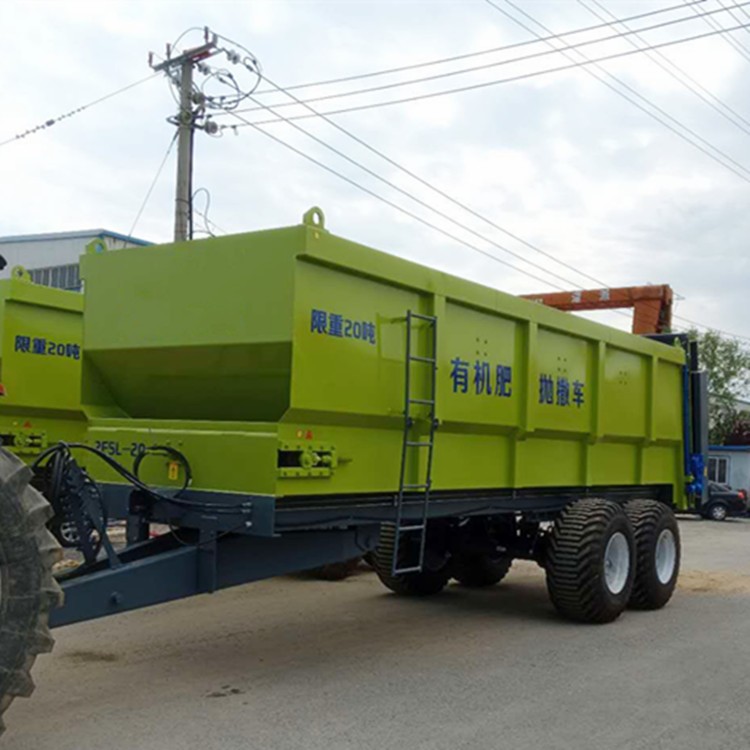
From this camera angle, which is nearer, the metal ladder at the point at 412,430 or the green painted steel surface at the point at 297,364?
the green painted steel surface at the point at 297,364

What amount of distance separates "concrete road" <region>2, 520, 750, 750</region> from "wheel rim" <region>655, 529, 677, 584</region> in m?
0.36

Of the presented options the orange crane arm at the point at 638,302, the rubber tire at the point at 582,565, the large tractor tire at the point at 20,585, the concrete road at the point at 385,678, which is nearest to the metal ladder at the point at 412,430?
the concrete road at the point at 385,678

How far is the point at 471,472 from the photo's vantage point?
7430 mm

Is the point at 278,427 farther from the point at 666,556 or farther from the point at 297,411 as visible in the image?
the point at 666,556

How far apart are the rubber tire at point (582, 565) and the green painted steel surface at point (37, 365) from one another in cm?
490

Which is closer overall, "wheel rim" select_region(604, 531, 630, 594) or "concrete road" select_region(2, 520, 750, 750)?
"concrete road" select_region(2, 520, 750, 750)

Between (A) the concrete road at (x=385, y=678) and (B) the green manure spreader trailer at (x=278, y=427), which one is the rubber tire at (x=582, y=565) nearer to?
(B) the green manure spreader trailer at (x=278, y=427)

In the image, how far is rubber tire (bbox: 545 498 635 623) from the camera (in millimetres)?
8195

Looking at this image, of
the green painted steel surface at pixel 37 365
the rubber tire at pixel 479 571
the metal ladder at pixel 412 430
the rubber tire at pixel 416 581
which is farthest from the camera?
the rubber tire at pixel 479 571

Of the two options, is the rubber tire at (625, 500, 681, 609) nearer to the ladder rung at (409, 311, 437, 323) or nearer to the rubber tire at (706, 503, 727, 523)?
the ladder rung at (409, 311, 437, 323)

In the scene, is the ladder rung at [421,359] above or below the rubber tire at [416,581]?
above

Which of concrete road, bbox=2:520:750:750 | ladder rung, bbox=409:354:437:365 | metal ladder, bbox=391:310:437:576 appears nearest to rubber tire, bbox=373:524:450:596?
concrete road, bbox=2:520:750:750

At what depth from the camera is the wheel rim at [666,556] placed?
9.54 meters

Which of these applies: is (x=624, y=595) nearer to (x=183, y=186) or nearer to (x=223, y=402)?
(x=223, y=402)
